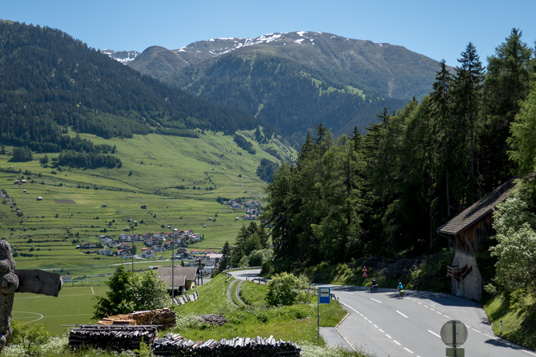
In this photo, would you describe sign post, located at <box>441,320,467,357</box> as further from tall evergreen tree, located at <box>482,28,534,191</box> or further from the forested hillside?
tall evergreen tree, located at <box>482,28,534,191</box>

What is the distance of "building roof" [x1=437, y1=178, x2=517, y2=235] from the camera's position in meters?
39.4

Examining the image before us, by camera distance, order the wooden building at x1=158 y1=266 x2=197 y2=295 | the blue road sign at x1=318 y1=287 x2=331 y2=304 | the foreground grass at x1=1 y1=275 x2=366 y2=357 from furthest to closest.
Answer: the wooden building at x1=158 y1=266 x2=197 y2=295 → the blue road sign at x1=318 y1=287 x2=331 y2=304 → the foreground grass at x1=1 y1=275 x2=366 y2=357

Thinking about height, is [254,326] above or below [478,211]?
below

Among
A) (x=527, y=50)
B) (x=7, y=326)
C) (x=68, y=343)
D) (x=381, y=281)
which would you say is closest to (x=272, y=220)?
(x=381, y=281)

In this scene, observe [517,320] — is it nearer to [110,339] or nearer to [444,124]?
[110,339]

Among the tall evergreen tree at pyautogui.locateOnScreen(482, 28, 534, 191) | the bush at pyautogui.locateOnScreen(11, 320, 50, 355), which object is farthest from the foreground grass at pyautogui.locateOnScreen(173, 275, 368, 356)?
the tall evergreen tree at pyautogui.locateOnScreen(482, 28, 534, 191)

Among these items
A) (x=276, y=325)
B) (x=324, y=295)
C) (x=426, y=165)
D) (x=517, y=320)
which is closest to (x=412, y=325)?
(x=517, y=320)

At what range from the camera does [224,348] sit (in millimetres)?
20406

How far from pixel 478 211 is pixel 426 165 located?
37.0 ft

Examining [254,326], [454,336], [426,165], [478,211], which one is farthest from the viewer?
[426,165]

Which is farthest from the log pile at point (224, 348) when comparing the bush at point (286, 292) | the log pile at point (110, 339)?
the bush at point (286, 292)

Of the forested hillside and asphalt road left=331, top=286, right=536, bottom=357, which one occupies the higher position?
the forested hillside

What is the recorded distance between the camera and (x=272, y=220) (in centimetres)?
8469

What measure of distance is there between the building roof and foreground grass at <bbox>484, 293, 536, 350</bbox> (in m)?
7.13
